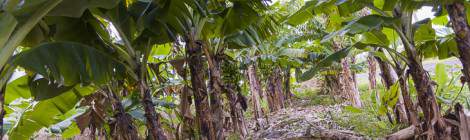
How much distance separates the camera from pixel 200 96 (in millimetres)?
2684

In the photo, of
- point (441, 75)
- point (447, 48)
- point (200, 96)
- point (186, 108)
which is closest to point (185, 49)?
point (200, 96)

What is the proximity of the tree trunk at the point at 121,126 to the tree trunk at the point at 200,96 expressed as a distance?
0.58 meters

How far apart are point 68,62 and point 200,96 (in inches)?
37.5

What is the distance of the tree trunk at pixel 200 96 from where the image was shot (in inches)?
105

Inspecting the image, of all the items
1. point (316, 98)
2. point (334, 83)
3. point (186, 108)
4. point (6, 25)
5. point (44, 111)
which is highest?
point (6, 25)

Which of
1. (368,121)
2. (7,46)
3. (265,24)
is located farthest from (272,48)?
(7,46)

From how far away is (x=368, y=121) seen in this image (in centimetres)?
552

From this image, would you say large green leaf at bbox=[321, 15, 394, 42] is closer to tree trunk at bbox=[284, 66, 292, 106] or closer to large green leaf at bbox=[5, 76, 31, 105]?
large green leaf at bbox=[5, 76, 31, 105]

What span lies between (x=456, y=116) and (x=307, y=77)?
110 cm

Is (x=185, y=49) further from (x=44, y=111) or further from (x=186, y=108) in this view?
(x=44, y=111)

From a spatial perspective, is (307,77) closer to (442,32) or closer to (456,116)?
(456,116)

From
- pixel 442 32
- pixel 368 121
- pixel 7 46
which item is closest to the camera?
pixel 7 46

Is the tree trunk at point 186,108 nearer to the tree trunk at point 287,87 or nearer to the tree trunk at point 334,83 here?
the tree trunk at point 287,87

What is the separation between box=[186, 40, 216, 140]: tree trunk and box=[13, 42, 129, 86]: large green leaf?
593 mm
